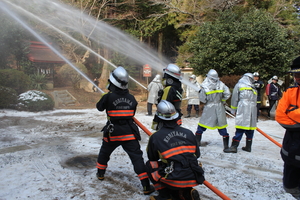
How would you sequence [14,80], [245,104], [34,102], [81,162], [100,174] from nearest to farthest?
[100,174] → [81,162] → [245,104] → [34,102] → [14,80]

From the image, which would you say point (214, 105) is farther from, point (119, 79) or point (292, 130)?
point (292, 130)

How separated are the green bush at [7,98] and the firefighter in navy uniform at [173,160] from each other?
9882 millimetres

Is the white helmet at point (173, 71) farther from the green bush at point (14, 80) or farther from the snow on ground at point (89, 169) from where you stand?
the green bush at point (14, 80)

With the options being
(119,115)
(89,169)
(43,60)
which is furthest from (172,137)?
(43,60)

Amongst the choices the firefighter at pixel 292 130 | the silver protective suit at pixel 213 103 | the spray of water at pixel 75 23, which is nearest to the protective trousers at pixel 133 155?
the firefighter at pixel 292 130

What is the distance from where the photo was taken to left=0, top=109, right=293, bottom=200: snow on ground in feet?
11.7

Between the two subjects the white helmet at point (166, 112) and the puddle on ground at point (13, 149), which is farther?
the puddle on ground at point (13, 149)

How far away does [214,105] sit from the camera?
18.9 ft

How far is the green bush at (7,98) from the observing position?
10680 mm

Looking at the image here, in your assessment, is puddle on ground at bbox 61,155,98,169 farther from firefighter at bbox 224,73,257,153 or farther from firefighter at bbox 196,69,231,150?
firefighter at bbox 224,73,257,153

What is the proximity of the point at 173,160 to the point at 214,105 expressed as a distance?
10.6 ft

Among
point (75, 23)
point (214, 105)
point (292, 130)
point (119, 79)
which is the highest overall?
point (75, 23)

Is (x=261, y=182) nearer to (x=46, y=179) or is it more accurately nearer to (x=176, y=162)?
(x=176, y=162)

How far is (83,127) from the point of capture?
8.13 meters
